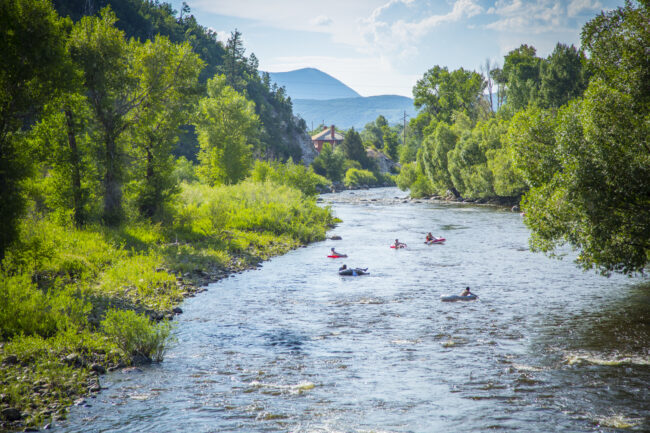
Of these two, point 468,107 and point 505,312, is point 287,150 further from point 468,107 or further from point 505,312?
point 505,312

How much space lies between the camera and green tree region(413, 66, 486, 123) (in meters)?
100

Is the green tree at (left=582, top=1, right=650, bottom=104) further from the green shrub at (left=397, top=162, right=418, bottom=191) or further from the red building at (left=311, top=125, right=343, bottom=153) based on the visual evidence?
the red building at (left=311, top=125, right=343, bottom=153)

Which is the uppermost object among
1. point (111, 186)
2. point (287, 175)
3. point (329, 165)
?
point (329, 165)

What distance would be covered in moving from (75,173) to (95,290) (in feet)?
32.8

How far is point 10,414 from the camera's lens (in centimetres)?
981

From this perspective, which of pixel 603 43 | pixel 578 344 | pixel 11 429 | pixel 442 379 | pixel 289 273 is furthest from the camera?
pixel 289 273

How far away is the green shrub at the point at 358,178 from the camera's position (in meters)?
127

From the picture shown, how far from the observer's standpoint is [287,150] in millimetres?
137625

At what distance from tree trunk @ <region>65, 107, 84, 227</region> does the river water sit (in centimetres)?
918

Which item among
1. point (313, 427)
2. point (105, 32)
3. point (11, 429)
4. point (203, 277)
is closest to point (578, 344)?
point (313, 427)

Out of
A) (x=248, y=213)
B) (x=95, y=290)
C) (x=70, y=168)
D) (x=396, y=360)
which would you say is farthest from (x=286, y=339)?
(x=248, y=213)

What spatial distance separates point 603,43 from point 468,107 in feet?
288

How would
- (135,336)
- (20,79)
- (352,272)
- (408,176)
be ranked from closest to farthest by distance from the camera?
(135,336) < (20,79) < (352,272) < (408,176)

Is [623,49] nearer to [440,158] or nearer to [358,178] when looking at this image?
[440,158]
